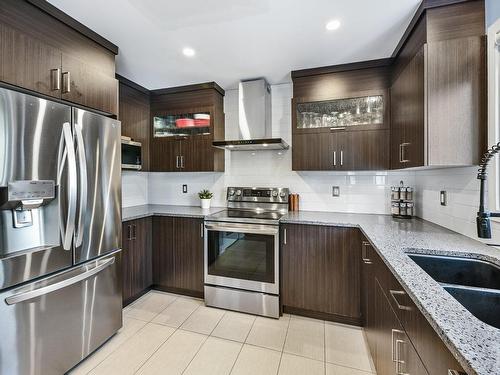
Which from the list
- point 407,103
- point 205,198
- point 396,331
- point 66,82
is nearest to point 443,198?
point 407,103

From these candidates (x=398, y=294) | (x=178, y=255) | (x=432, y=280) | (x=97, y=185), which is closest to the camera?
(x=432, y=280)

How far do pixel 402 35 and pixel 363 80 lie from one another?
1.65ft

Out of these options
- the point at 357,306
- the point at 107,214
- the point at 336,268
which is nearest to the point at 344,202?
the point at 336,268

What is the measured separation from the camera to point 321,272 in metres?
2.24

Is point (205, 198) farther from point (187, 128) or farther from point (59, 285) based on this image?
point (59, 285)

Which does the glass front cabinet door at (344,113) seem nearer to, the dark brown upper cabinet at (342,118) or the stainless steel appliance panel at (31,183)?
the dark brown upper cabinet at (342,118)

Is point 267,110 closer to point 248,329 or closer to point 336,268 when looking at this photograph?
point 336,268

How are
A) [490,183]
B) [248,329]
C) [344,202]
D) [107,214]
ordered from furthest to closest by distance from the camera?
1. [344,202]
2. [248,329]
3. [107,214]
4. [490,183]

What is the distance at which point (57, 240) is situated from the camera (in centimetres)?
156

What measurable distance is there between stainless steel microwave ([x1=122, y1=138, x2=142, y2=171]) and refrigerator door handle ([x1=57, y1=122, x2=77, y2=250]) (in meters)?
0.99

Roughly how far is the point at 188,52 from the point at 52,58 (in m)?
1.04

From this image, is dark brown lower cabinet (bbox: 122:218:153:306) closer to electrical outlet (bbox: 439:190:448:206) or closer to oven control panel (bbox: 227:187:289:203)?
oven control panel (bbox: 227:187:289:203)

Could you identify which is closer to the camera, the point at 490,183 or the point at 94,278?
the point at 490,183

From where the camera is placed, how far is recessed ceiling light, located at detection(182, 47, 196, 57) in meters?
2.17
